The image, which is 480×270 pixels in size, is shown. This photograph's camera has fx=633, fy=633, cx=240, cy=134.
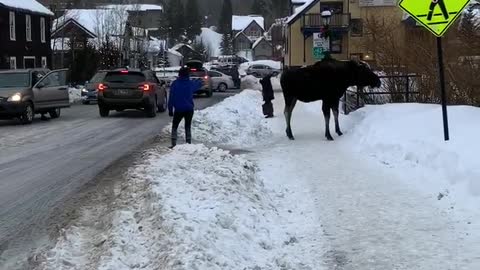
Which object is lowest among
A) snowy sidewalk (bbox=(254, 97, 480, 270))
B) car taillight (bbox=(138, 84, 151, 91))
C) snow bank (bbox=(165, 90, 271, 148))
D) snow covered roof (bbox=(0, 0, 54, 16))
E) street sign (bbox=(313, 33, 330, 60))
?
snowy sidewalk (bbox=(254, 97, 480, 270))

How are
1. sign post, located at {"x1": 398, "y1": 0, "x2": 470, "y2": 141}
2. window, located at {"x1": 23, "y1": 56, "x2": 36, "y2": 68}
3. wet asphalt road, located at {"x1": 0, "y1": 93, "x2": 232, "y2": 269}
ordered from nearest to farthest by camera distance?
wet asphalt road, located at {"x1": 0, "y1": 93, "x2": 232, "y2": 269} < sign post, located at {"x1": 398, "y1": 0, "x2": 470, "y2": 141} < window, located at {"x1": 23, "y1": 56, "x2": 36, "y2": 68}

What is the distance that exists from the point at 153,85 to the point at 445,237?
17894mm

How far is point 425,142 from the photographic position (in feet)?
34.1

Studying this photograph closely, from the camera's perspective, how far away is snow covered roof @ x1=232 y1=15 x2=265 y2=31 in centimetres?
16112

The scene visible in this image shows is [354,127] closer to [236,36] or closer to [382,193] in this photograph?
[382,193]

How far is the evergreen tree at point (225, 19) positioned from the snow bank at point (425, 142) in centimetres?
14197

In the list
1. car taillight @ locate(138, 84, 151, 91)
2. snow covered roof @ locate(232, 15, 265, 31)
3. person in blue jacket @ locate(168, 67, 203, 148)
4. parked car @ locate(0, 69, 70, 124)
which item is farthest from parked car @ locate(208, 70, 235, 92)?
snow covered roof @ locate(232, 15, 265, 31)

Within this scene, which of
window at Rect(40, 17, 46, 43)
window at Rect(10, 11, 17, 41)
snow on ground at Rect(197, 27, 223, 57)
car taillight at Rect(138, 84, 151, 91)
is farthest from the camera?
snow on ground at Rect(197, 27, 223, 57)

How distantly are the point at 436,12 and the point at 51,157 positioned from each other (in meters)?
8.02

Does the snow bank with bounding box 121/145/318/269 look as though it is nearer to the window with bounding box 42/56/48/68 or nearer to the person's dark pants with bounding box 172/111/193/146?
the person's dark pants with bounding box 172/111/193/146

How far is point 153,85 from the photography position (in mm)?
23375

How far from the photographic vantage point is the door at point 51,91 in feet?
71.9

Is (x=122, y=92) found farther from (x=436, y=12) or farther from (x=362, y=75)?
(x=436, y=12)

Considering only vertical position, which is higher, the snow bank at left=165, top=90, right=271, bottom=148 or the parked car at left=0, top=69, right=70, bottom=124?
the parked car at left=0, top=69, right=70, bottom=124
